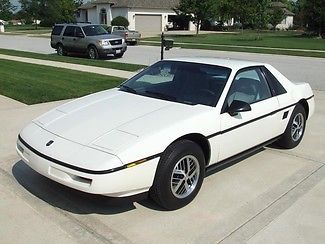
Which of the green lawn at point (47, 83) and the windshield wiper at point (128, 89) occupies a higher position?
the windshield wiper at point (128, 89)

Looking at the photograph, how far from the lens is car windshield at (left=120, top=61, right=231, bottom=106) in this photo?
4477mm

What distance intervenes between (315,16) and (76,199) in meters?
43.6

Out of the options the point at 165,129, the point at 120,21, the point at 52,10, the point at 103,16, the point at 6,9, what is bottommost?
the point at 165,129

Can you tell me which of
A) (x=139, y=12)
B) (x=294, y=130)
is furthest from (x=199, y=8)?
(x=294, y=130)

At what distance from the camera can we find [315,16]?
4250 cm

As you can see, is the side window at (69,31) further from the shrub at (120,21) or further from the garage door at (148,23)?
the garage door at (148,23)

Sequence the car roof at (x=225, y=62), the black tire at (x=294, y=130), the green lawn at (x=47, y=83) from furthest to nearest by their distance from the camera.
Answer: the green lawn at (x=47, y=83) < the black tire at (x=294, y=130) < the car roof at (x=225, y=62)

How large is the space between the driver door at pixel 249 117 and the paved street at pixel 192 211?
0.41 m

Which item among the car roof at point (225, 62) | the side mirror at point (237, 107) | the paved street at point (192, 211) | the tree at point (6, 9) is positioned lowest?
the paved street at point (192, 211)

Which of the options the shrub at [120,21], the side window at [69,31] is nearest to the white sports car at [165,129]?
the side window at [69,31]

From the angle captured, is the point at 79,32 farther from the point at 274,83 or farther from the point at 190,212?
the point at 190,212

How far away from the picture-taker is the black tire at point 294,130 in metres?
5.50

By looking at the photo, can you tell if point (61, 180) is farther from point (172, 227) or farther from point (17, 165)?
point (17, 165)

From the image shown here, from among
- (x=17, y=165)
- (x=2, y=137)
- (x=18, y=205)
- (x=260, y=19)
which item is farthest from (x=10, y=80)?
(x=260, y=19)
